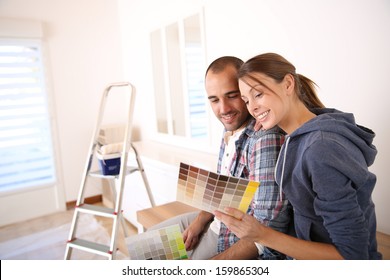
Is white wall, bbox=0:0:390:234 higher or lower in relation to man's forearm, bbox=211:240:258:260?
higher

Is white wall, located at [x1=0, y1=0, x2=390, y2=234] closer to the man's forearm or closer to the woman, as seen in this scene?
the woman

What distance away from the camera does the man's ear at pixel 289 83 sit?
0.95 meters

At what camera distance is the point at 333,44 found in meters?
1.50

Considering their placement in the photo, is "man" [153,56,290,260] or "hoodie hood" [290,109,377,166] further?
"man" [153,56,290,260]

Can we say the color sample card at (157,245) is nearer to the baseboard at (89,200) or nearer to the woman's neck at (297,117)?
A: the woman's neck at (297,117)

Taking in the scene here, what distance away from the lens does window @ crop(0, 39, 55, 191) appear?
3186mm

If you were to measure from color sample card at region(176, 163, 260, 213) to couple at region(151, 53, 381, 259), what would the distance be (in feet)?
0.12

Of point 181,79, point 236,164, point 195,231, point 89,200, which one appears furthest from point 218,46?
point 89,200

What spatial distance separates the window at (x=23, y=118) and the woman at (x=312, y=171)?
305 cm

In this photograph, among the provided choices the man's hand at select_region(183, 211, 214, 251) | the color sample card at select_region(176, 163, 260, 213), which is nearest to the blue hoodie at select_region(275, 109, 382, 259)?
the color sample card at select_region(176, 163, 260, 213)

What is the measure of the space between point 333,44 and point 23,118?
10.2ft

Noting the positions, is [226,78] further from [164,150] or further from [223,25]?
[164,150]

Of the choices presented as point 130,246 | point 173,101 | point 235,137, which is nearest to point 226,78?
point 235,137

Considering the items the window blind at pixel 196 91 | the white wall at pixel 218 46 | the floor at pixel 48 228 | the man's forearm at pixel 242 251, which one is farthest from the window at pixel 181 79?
the man's forearm at pixel 242 251
